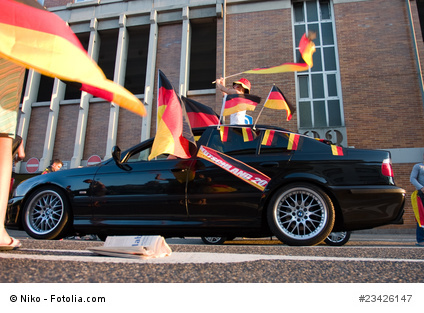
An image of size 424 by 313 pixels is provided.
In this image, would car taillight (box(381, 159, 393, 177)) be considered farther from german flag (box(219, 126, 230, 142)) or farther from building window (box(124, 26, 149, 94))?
building window (box(124, 26, 149, 94))

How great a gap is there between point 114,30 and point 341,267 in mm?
15862

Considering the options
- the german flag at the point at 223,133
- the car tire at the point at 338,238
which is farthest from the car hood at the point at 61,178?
the car tire at the point at 338,238

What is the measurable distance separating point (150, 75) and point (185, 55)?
179cm

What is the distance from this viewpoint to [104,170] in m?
3.92

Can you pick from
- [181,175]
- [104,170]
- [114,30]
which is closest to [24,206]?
[104,170]

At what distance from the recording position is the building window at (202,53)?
1480cm

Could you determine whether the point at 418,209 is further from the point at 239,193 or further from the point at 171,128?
the point at 171,128

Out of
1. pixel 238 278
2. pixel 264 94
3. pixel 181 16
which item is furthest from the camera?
pixel 181 16

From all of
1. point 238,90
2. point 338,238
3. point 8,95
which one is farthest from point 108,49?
point 8,95

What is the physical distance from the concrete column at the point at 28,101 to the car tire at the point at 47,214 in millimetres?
11659

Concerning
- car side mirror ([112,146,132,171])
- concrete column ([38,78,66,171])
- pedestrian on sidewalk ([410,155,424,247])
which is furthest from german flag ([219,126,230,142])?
concrete column ([38,78,66,171])

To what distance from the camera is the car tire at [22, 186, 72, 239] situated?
3.83m

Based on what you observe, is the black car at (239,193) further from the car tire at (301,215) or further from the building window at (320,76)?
the building window at (320,76)
